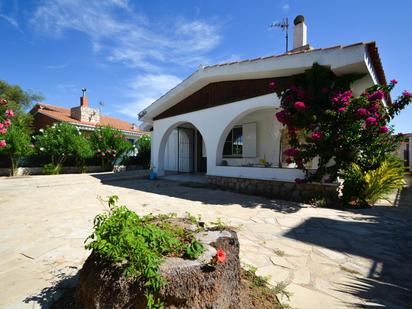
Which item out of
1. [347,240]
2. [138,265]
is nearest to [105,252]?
[138,265]

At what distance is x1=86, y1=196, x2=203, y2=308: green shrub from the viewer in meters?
1.56

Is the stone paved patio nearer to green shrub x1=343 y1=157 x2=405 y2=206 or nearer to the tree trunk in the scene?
green shrub x1=343 y1=157 x2=405 y2=206

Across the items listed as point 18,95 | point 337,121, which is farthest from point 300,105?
point 18,95

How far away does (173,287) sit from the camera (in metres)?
1.58

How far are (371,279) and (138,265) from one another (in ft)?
8.68

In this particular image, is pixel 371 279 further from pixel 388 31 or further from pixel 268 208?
pixel 388 31

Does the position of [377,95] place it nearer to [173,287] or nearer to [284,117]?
[284,117]

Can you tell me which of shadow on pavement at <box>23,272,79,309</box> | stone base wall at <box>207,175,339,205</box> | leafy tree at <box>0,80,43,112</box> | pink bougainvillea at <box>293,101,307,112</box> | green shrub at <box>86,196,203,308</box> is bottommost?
shadow on pavement at <box>23,272,79,309</box>

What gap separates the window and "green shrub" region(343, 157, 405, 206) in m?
5.46

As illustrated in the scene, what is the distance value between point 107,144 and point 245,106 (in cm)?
1097

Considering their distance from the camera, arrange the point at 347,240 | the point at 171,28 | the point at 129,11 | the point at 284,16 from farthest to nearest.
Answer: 1. the point at 284,16
2. the point at 171,28
3. the point at 129,11
4. the point at 347,240

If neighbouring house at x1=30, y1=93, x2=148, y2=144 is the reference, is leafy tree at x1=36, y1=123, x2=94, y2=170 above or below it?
below

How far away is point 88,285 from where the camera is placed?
5.92 ft

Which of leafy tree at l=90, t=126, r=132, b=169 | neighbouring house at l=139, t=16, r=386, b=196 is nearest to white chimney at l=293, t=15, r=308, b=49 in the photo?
neighbouring house at l=139, t=16, r=386, b=196
